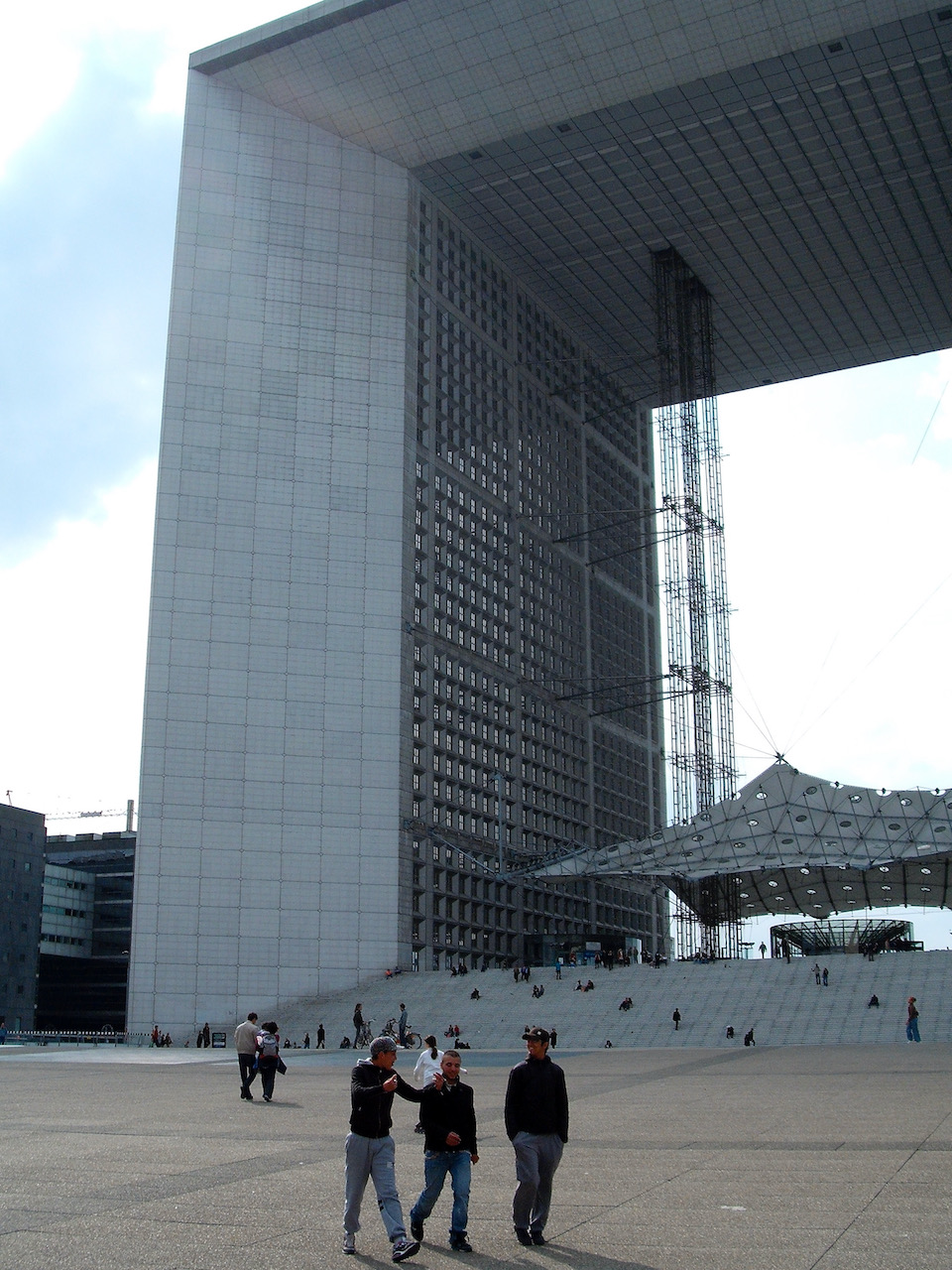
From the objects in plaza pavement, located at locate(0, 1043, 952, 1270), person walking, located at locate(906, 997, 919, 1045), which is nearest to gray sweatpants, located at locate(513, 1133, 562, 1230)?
plaza pavement, located at locate(0, 1043, 952, 1270)

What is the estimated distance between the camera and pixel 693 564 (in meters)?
89.4

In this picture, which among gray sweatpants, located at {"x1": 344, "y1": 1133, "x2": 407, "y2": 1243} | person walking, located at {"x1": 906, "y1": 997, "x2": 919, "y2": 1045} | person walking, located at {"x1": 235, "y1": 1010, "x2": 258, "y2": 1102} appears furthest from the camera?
person walking, located at {"x1": 906, "y1": 997, "x2": 919, "y2": 1045}

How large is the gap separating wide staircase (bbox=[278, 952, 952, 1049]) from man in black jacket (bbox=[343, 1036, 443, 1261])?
37952 millimetres

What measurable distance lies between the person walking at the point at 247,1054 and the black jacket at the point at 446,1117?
12600 mm

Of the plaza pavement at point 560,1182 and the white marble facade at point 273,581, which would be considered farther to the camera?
the white marble facade at point 273,581

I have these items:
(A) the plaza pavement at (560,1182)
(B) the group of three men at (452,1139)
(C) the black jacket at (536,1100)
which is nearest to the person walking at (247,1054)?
(A) the plaza pavement at (560,1182)

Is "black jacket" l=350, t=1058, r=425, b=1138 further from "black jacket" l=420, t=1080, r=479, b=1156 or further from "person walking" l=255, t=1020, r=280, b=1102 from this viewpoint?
"person walking" l=255, t=1020, r=280, b=1102

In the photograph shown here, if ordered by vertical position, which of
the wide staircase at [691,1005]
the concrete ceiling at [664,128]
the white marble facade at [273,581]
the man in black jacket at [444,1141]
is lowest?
the wide staircase at [691,1005]

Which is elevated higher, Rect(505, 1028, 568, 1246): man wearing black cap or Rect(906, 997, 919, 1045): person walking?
Rect(505, 1028, 568, 1246): man wearing black cap

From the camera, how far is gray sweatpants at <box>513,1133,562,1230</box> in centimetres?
1030

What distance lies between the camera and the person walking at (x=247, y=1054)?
22688mm

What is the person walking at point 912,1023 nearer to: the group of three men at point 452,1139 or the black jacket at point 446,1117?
the group of three men at point 452,1139

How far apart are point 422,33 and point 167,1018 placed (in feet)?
170

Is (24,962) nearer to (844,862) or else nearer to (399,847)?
(399,847)
